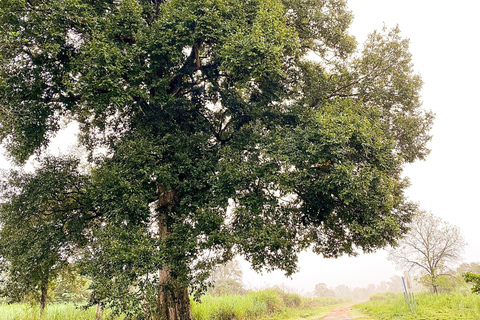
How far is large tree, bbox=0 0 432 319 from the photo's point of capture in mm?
7293

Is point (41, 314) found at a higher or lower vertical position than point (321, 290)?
higher

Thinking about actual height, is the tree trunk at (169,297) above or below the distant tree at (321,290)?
above

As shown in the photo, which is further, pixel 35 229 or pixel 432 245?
pixel 432 245

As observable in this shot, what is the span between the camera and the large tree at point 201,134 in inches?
287

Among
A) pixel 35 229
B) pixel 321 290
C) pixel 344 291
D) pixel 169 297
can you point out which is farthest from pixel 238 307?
pixel 344 291

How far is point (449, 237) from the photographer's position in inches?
937

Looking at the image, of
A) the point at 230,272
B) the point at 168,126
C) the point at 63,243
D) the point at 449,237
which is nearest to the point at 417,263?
the point at 449,237

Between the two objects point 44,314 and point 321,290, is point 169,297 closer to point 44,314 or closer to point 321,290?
point 44,314

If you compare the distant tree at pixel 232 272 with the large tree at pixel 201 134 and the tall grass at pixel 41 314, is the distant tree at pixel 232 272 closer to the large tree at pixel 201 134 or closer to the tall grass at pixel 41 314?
the tall grass at pixel 41 314

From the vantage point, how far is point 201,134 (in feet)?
31.4

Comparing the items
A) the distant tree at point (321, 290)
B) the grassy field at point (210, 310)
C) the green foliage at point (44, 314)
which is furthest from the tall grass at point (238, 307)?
the distant tree at point (321, 290)

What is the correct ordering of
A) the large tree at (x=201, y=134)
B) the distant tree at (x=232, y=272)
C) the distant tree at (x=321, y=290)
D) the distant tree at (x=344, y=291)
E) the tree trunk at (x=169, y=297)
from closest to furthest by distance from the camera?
the large tree at (x=201, y=134)
the tree trunk at (x=169, y=297)
the distant tree at (x=232, y=272)
the distant tree at (x=321, y=290)
the distant tree at (x=344, y=291)

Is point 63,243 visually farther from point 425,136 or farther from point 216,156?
point 425,136

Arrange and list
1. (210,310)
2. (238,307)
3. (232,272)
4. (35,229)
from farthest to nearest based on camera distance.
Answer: (232,272) → (238,307) → (210,310) → (35,229)
